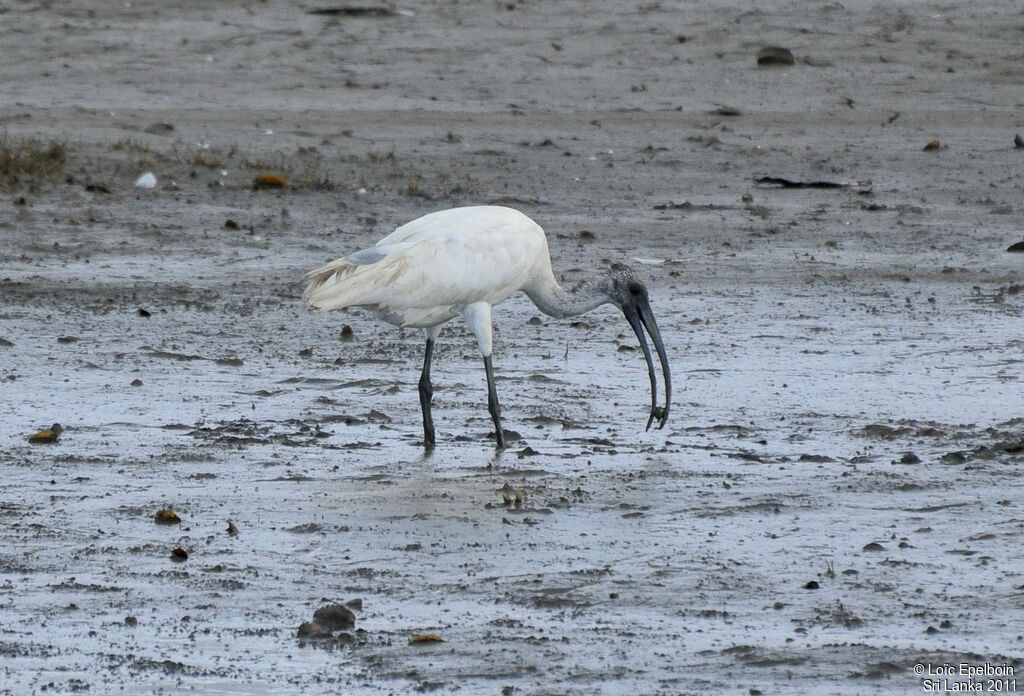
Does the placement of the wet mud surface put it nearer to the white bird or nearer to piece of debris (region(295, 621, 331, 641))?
piece of debris (region(295, 621, 331, 641))

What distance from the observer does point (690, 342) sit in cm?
995

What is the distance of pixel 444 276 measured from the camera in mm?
7984

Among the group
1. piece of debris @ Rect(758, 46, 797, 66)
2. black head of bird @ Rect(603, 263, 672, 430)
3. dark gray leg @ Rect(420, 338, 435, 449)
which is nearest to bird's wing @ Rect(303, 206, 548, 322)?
dark gray leg @ Rect(420, 338, 435, 449)

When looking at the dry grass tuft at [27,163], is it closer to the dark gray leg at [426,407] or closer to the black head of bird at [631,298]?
the black head of bird at [631,298]

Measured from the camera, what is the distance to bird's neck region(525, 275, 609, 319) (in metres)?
8.66

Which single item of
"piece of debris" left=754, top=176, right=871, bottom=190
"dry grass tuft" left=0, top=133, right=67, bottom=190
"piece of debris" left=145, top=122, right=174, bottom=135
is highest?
"piece of debris" left=754, top=176, right=871, bottom=190

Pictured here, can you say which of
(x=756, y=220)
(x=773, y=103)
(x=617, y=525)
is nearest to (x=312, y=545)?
(x=617, y=525)

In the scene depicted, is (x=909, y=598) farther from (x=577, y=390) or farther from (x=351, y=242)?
(x=351, y=242)

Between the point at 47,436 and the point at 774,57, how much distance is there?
39.4ft

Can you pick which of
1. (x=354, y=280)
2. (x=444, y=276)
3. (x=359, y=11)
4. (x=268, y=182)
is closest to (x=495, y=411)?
(x=444, y=276)

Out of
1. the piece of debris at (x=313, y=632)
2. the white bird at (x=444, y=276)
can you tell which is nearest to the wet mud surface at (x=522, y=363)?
the piece of debris at (x=313, y=632)

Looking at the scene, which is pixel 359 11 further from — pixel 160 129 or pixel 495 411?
pixel 495 411

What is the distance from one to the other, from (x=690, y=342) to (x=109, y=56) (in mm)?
9650

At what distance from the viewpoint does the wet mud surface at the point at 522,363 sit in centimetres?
532
